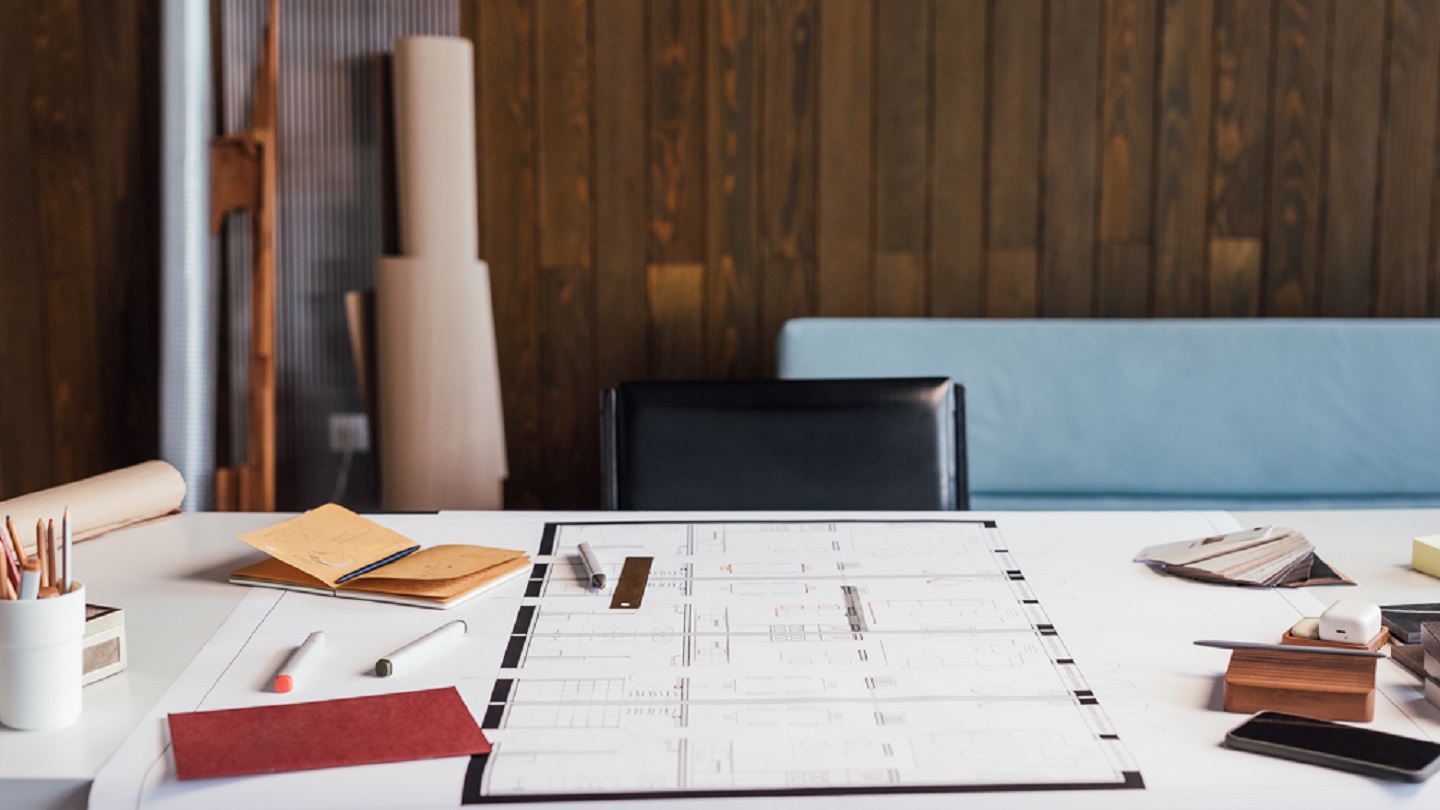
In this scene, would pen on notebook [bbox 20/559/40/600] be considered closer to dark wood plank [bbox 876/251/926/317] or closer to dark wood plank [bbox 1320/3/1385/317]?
dark wood plank [bbox 876/251/926/317]

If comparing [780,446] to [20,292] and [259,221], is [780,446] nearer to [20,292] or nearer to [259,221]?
[259,221]

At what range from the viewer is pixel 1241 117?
3.01 m

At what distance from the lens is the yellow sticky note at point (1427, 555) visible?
1.34 meters

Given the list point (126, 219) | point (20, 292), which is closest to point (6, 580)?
point (126, 219)

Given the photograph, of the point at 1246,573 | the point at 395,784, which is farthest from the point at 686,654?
the point at 1246,573

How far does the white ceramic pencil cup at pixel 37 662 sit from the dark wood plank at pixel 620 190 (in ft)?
7.25

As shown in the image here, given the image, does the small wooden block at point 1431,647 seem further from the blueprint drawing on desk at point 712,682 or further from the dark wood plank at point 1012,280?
the dark wood plank at point 1012,280

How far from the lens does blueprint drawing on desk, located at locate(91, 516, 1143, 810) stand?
86 cm

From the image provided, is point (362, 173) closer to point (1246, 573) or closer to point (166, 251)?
point (166, 251)

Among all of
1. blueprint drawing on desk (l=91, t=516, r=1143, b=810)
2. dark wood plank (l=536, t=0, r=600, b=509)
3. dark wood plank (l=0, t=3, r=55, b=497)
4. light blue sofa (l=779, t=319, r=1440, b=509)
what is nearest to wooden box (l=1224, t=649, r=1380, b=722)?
blueprint drawing on desk (l=91, t=516, r=1143, b=810)

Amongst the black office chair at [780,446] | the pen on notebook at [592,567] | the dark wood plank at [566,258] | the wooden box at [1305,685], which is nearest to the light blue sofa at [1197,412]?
the dark wood plank at [566,258]

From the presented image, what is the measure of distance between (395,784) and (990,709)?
0.44 meters

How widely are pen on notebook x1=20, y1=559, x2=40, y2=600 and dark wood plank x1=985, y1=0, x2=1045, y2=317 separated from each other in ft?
8.14

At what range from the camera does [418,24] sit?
2.95 m
